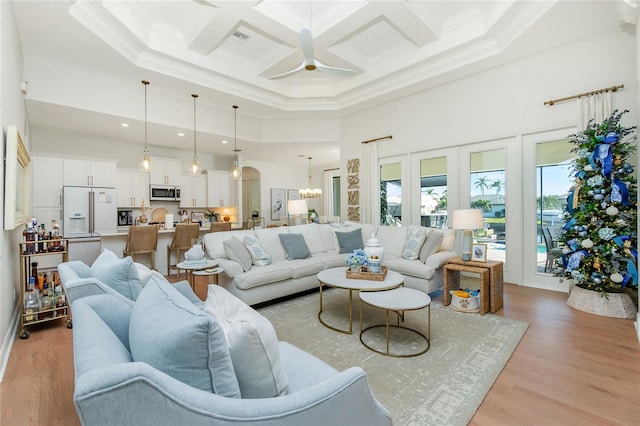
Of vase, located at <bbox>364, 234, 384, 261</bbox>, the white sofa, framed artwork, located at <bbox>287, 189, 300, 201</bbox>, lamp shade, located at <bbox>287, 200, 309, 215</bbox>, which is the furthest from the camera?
framed artwork, located at <bbox>287, 189, 300, 201</bbox>

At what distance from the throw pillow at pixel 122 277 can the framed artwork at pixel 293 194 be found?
7.96 metres

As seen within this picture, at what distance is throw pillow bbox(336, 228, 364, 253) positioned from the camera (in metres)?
4.83

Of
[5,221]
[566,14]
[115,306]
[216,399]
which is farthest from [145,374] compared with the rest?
[566,14]

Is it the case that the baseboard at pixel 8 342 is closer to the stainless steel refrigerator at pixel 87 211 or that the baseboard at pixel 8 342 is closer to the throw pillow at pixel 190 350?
the throw pillow at pixel 190 350

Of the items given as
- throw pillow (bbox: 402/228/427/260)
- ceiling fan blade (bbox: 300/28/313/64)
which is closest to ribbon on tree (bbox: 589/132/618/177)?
throw pillow (bbox: 402/228/427/260)

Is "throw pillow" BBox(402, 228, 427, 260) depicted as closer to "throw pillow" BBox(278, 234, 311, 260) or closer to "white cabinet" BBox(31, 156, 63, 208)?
"throw pillow" BBox(278, 234, 311, 260)

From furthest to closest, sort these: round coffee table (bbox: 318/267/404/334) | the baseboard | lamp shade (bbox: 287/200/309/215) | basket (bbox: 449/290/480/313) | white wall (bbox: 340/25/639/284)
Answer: lamp shade (bbox: 287/200/309/215)
white wall (bbox: 340/25/639/284)
basket (bbox: 449/290/480/313)
round coffee table (bbox: 318/267/404/334)
the baseboard

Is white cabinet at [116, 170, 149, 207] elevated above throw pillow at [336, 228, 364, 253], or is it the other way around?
white cabinet at [116, 170, 149, 207]

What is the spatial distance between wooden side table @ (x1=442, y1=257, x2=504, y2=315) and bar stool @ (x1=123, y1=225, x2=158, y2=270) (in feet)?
14.2

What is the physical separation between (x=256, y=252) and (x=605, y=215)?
12.9 ft

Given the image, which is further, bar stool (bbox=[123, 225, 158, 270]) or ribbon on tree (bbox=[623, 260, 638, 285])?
bar stool (bbox=[123, 225, 158, 270])

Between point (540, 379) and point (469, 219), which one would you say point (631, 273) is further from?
point (540, 379)

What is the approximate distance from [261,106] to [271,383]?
5.64m

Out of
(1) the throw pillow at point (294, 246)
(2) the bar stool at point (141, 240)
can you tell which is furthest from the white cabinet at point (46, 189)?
(1) the throw pillow at point (294, 246)
